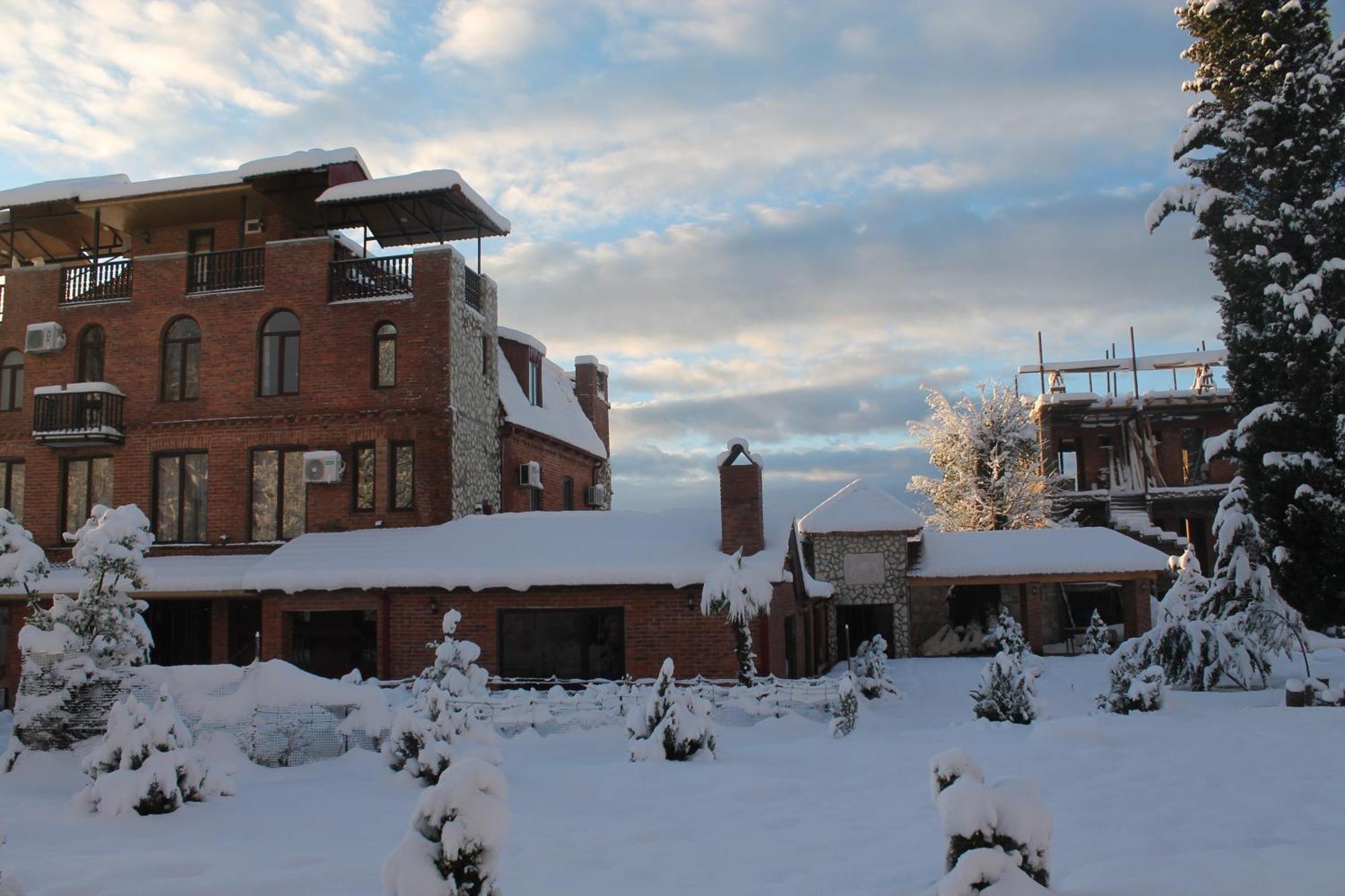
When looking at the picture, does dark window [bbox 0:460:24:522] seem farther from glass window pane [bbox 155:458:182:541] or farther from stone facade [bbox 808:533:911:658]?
stone facade [bbox 808:533:911:658]

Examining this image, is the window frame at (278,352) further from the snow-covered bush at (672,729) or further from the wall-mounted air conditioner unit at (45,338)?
the snow-covered bush at (672,729)

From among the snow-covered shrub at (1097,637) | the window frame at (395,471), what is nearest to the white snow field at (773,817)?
the window frame at (395,471)

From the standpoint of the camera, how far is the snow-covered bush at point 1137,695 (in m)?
14.6

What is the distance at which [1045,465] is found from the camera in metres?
38.3

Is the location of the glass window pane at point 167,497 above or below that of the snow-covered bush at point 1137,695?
above

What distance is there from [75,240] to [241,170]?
7.69 metres

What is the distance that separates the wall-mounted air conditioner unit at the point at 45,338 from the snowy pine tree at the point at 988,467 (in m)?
28.9

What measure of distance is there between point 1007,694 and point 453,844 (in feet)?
35.9

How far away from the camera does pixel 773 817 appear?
9.33 metres

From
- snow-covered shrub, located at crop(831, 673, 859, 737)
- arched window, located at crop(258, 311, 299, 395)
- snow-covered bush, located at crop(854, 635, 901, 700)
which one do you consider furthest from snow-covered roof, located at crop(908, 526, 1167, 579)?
arched window, located at crop(258, 311, 299, 395)

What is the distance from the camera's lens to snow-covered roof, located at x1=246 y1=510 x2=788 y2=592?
1781cm

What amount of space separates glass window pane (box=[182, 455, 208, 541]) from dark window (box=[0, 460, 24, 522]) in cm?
427

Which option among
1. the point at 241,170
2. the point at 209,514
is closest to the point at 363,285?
the point at 241,170

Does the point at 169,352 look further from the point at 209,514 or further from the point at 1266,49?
the point at 1266,49
